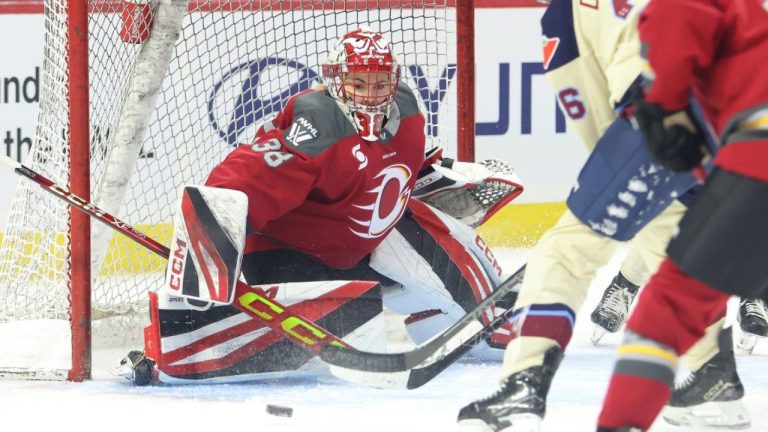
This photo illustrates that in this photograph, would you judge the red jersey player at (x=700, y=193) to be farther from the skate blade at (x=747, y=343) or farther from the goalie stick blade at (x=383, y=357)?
the skate blade at (x=747, y=343)

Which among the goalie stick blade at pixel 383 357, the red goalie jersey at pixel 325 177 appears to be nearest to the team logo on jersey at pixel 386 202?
the red goalie jersey at pixel 325 177

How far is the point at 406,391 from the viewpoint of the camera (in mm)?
2699

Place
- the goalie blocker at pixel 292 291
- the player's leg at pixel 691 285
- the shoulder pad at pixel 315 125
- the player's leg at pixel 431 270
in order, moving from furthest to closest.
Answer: the player's leg at pixel 431 270, the shoulder pad at pixel 315 125, the goalie blocker at pixel 292 291, the player's leg at pixel 691 285

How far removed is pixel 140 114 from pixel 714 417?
5.42 ft

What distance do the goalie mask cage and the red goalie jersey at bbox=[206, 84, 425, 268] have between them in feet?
1.29

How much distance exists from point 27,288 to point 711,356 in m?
1.85

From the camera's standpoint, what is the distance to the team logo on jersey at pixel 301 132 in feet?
9.05

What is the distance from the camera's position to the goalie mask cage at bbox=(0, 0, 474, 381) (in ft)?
9.78

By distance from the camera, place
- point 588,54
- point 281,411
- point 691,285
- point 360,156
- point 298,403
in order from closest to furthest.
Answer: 1. point 691,285
2. point 588,54
3. point 281,411
4. point 298,403
5. point 360,156

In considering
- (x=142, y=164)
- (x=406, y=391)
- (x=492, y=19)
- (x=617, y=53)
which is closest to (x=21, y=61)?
(x=142, y=164)

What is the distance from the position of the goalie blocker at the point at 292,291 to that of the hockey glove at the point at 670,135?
1128 mm

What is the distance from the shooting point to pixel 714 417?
7.86ft

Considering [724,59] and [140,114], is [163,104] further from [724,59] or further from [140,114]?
[724,59]

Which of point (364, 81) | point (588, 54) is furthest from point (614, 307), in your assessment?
point (588, 54)
